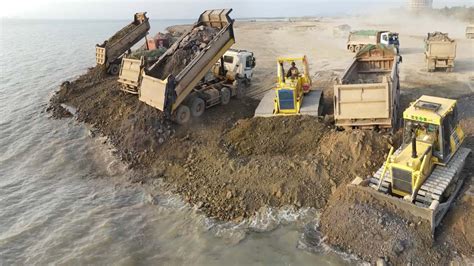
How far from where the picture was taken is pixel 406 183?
27.3 ft

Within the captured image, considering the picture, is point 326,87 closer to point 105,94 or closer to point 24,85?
point 105,94

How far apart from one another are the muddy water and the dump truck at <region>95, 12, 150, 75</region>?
21.5 feet

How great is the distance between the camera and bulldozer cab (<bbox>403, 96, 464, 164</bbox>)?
28.0 feet

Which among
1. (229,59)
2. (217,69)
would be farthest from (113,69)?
(217,69)

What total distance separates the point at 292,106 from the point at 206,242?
591cm

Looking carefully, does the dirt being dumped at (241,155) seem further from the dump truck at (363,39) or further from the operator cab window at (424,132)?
the dump truck at (363,39)

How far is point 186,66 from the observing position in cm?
1394

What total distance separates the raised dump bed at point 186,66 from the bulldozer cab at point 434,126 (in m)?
7.30

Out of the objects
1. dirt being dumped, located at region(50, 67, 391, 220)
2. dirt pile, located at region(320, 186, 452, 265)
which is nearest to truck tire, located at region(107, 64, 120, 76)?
dirt being dumped, located at region(50, 67, 391, 220)

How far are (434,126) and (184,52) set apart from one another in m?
9.81

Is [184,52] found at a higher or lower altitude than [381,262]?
higher


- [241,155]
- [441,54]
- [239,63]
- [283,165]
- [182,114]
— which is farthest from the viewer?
[441,54]

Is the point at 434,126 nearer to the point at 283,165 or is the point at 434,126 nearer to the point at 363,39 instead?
the point at 283,165

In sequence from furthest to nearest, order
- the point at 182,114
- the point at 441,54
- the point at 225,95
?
the point at 441,54 < the point at 225,95 < the point at 182,114
